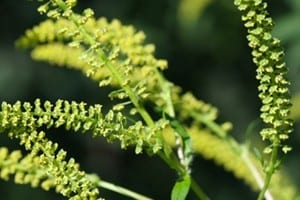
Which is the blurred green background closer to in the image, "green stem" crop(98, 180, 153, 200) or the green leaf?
"green stem" crop(98, 180, 153, 200)

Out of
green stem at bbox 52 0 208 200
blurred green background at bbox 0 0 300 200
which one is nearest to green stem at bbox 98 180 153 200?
green stem at bbox 52 0 208 200

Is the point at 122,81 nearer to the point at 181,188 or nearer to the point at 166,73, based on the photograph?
the point at 181,188

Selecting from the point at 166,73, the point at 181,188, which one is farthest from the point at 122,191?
the point at 166,73

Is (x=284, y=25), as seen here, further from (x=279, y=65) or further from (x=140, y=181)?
(x=140, y=181)

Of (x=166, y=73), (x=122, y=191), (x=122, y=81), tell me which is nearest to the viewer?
(x=122, y=81)

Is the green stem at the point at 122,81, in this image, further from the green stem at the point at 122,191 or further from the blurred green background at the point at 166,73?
the blurred green background at the point at 166,73

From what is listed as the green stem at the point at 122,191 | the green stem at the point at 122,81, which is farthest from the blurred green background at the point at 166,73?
the green stem at the point at 122,81

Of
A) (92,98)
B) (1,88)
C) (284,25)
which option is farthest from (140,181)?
(284,25)
